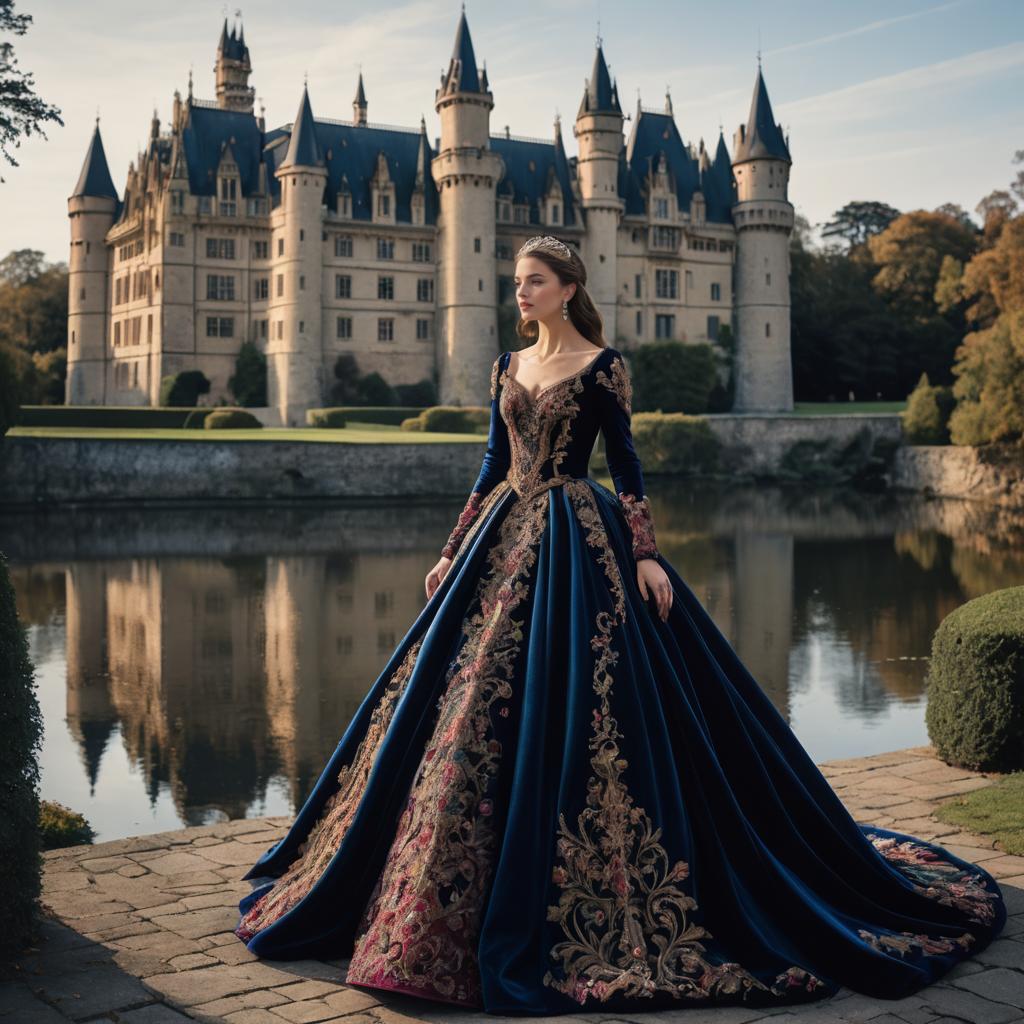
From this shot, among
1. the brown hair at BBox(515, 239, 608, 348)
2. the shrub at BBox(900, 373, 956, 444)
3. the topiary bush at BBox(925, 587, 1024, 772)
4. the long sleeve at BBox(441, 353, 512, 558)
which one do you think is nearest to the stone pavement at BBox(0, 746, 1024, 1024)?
the topiary bush at BBox(925, 587, 1024, 772)

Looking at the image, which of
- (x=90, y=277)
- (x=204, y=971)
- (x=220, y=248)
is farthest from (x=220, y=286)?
(x=204, y=971)

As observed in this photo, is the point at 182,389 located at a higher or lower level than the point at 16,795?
higher

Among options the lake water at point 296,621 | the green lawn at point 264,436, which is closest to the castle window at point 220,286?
the green lawn at point 264,436

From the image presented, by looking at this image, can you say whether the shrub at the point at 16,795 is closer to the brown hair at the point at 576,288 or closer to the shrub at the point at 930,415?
the brown hair at the point at 576,288

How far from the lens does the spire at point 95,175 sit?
50.0 metres

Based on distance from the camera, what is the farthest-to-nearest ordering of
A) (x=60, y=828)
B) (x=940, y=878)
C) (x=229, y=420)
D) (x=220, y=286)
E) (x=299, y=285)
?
(x=220, y=286) < (x=299, y=285) < (x=229, y=420) < (x=60, y=828) < (x=940, y=878)

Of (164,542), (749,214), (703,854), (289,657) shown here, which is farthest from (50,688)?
(749,214)

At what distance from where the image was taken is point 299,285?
4469 centimetres

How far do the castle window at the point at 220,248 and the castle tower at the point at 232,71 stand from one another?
351 inches

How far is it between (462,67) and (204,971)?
43978 mm

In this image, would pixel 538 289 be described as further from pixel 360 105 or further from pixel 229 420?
pixel 360 105

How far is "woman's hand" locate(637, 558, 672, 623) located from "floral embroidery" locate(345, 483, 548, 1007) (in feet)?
1.00

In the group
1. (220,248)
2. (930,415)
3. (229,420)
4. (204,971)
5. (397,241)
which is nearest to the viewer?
(204,971)

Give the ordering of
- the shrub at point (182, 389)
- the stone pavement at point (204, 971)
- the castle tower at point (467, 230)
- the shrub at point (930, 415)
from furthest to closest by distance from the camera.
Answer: the castle tower at point (467, 230)
the shrub at point (182, 389)
the shrub at point (930, 415)
the stone pavement at point (204, 971)
